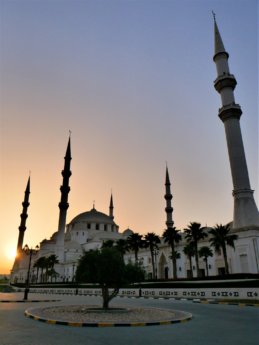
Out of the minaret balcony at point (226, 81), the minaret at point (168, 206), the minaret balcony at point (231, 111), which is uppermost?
the minaret balcony at point (226, 81)

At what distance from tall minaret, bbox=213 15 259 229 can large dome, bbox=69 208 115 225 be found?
64.8 metres

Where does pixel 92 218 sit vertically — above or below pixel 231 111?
below

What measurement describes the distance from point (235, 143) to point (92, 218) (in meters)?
66.4

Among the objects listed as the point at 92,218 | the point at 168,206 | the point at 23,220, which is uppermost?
the point at 92,218

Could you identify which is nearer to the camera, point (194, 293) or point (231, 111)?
point (194, 293)

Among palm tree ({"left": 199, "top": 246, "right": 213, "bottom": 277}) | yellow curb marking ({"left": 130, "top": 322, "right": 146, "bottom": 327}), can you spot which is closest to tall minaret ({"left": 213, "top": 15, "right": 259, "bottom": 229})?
palm tree ({"left": 199, "top": 246, "right": 213, "bottom": 277})

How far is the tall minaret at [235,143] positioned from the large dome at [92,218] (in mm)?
64848

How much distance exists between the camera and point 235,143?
158 ft

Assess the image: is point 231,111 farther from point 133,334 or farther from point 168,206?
point 133,334


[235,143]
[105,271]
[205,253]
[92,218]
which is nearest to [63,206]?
[92,218]

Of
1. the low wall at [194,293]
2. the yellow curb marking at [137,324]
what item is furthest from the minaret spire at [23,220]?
the yellow curb marking at [137,324]

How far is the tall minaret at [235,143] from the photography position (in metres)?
43.7

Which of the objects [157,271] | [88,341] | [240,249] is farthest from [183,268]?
[88,341]

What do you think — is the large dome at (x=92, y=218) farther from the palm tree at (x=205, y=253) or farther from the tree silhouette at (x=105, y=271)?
the tree silhouette at (x=105, y=271)
